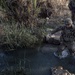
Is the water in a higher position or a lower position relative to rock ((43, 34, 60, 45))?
lower

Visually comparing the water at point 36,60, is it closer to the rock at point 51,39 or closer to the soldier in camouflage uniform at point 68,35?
the rock at point 51,39

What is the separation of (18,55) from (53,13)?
358 centimetres

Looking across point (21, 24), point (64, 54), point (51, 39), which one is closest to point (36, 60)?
point (64, 54)

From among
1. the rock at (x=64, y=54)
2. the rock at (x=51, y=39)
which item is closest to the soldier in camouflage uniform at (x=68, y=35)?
the rock at (x=64, y=54)

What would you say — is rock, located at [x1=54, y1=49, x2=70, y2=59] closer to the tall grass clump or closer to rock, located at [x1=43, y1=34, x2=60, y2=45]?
rock, located at [x1=43, y1=34, x2=60, y2=45]

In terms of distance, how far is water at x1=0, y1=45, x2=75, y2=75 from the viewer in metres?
6.70

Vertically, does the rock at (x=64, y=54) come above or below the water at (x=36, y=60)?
above

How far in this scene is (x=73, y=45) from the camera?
23.4ft

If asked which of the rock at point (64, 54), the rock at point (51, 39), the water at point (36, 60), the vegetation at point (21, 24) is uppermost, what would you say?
the vegetation at point (21, 24)

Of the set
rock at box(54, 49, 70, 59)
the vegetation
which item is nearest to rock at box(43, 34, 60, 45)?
the vegetation

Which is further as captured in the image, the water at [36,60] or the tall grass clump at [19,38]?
the tall grass clump at [19,38]

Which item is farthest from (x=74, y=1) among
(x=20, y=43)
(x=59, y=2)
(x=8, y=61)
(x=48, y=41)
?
(x=59, y=2)

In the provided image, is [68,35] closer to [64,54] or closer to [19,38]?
[64,54]

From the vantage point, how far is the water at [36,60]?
6.70 m
